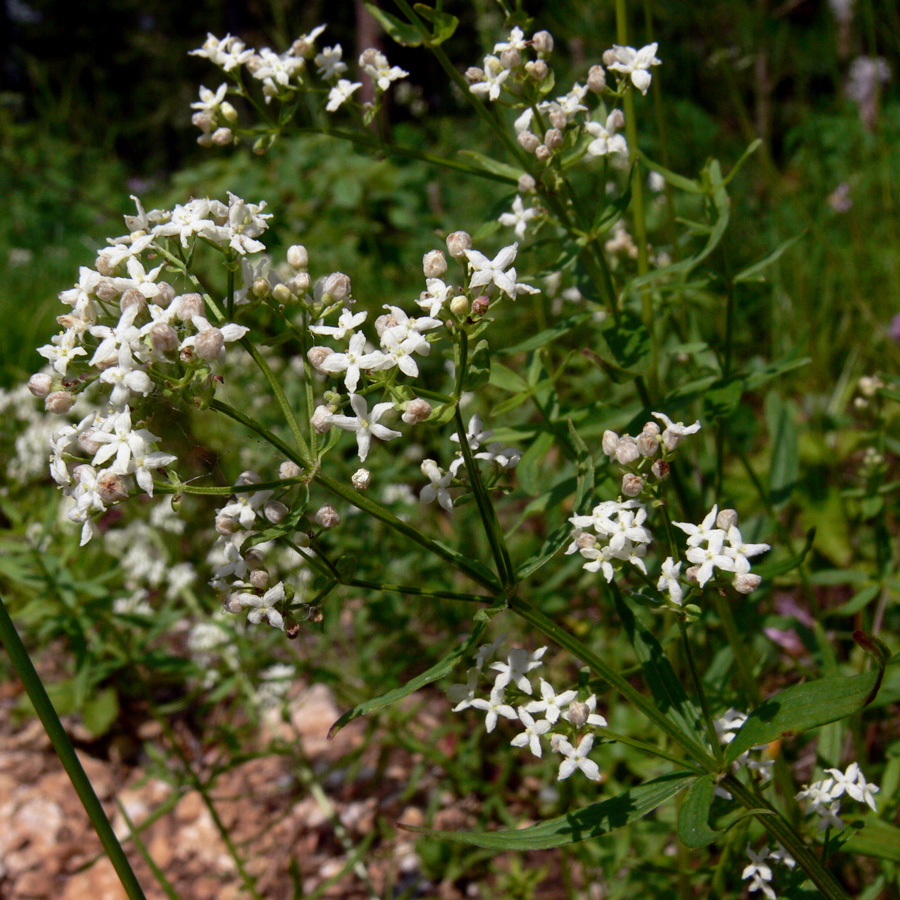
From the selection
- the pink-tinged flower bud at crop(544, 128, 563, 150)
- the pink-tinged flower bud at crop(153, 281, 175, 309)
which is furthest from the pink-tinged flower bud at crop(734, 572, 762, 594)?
the pink-tinged flower bud at crop(153, 281, 175, 309)

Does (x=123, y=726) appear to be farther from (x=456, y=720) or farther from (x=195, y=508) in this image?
(x=456, y=720)

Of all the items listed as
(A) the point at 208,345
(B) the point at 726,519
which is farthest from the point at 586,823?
(A) the point at 208,345

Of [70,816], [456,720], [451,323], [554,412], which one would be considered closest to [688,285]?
[554,412]

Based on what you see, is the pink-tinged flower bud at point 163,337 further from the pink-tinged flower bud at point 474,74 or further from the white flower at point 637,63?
the white flower at point 637,63

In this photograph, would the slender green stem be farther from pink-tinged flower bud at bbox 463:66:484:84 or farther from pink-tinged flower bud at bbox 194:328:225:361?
pink-tinged flower bud at bbox 463:66:484:84

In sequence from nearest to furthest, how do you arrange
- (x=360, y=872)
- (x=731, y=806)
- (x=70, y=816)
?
(x=731, y=806) < (x=360, y=872) < (x=70, y=816)

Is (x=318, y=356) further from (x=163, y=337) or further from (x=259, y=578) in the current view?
(x=259, y=578)
